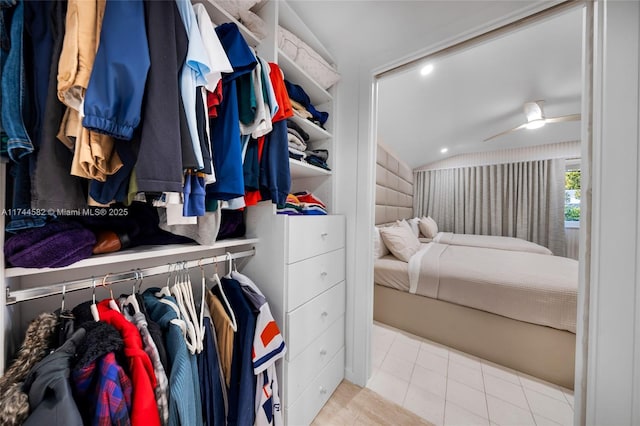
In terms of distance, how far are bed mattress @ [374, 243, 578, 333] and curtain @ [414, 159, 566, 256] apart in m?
2.22

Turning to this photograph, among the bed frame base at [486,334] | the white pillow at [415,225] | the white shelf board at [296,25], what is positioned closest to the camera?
the white shelf board at [296,25]

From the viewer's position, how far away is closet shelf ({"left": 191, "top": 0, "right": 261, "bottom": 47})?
0.86 m

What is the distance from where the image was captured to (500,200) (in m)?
4.23

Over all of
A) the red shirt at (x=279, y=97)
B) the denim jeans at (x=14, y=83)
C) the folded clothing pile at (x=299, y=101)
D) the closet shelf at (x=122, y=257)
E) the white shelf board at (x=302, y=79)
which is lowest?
the closet shelf at (x=122, y=257)

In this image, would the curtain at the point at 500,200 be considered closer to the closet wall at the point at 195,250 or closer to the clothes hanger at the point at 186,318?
the closet wall at the point at 195,250

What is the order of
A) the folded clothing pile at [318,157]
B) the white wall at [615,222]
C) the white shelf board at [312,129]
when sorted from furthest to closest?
the folded clothing pile at [318,157], the white shelf board at [312,129], the white wall at [615,222]

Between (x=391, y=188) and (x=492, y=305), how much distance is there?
6.85ft

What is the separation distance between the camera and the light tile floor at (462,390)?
4.09 ft

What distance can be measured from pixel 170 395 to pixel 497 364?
86.5 inches

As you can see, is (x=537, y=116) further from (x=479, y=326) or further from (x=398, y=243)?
(x=479, y=326)

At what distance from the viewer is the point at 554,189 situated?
3.81 metres

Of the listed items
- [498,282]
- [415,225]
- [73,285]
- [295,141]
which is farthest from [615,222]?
[415,225]

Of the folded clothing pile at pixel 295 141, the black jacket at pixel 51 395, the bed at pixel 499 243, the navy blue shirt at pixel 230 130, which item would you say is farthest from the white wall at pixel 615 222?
the bed at pixel 499 243

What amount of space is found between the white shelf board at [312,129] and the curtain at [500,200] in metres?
4.18
